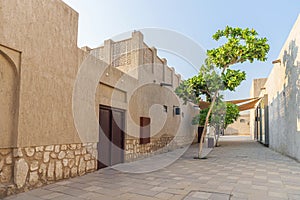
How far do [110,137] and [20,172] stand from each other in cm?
340

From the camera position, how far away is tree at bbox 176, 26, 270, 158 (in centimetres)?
874

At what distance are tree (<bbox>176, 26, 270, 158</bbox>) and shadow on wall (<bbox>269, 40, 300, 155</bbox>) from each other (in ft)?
3.33

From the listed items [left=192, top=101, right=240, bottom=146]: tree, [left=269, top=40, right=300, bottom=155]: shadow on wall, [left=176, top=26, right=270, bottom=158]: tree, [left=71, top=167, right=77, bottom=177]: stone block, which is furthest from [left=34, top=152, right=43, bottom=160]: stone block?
[left=192, top=101, right=240, bottom=146]: tree

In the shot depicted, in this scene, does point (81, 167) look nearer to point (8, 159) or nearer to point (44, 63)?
point (8, 159)

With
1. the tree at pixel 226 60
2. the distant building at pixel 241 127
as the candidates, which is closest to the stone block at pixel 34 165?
the tree at pixel 226 60

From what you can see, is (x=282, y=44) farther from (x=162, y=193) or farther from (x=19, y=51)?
(x=19, y=51)

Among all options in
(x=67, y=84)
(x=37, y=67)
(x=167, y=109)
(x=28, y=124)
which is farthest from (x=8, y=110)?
(x=167, y=109)

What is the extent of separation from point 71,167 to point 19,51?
111 inches

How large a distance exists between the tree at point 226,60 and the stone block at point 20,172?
667 centimetres

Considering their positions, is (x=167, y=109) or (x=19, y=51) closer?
(x=19, y=51)

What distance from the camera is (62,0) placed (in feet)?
17.3

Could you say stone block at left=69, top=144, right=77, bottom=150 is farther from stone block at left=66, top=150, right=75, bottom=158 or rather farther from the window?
the window

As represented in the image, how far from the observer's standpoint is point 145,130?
9750mm

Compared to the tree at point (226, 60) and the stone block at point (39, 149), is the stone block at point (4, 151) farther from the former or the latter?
the tree at point (226, 60)
